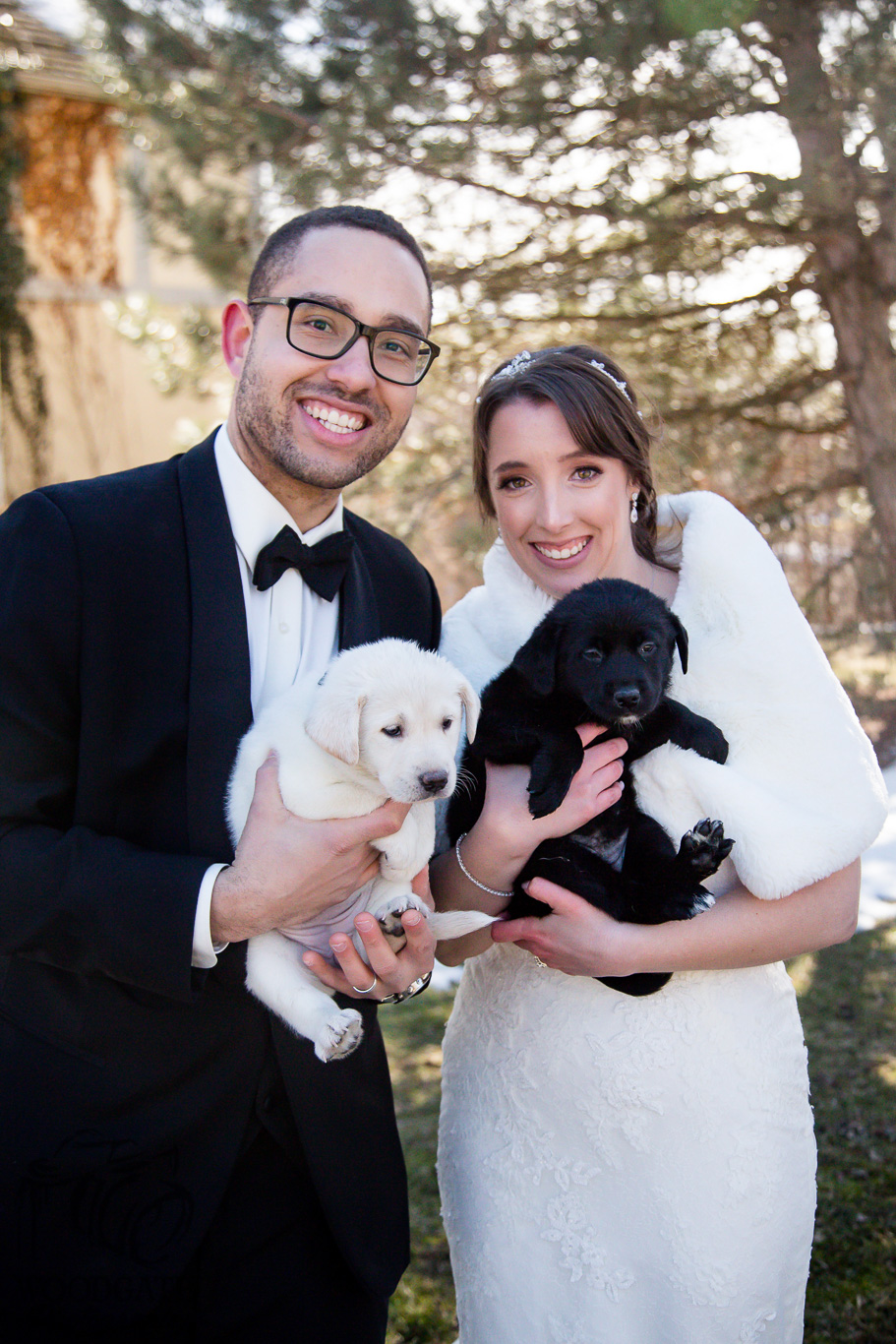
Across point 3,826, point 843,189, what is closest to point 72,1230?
point 3,826

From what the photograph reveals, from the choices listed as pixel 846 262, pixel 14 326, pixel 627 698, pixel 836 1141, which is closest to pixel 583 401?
pixel 627 698

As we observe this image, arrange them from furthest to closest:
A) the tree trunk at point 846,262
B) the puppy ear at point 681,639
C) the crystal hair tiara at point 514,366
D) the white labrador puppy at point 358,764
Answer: the tree trunk at point 846,262 → the crystal hair tiara at point 514,366 → the puppy ear at point 681,639 → the white labrador puppy at point 358,764

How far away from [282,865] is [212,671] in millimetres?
466

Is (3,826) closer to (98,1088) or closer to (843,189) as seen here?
(98,1088)

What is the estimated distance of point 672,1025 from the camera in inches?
102

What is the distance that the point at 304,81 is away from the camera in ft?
22.0

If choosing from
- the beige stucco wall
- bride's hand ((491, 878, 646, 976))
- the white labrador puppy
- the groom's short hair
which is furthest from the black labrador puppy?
the beige stucco wall

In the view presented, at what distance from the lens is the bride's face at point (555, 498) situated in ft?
9.45

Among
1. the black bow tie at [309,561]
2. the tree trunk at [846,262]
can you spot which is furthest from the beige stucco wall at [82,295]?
the black bow tie at [309,561]

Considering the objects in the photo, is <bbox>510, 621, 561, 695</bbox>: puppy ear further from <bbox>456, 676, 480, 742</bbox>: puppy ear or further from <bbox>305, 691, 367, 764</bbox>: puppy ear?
<bbox>305, 691, 367, 764</bbox>: puppy ear

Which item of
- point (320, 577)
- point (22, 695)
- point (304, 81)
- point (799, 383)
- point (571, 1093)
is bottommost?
point (571, 1093)

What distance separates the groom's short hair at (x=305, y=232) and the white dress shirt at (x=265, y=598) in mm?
407

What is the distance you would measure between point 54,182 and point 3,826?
1378 cm

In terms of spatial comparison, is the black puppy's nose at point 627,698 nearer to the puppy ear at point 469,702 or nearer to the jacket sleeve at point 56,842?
the puppy ear at point 469,702
